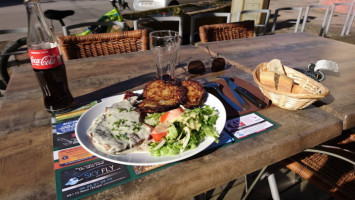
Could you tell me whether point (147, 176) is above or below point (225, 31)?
below

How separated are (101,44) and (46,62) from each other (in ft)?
4.03

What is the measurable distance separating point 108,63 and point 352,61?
6.94 feet

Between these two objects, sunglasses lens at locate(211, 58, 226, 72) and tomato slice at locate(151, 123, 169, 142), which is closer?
tomato slice at locate(151, 123, 169, 142)

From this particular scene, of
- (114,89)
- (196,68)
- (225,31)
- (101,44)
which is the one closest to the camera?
(114,89)

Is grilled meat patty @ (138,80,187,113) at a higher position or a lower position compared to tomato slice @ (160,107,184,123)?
lower

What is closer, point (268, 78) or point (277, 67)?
point (268, 78)

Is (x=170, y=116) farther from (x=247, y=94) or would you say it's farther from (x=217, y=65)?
(x=217, y=65)

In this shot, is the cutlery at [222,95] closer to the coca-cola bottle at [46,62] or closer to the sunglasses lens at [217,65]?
the sunglasses lens at [217,65]

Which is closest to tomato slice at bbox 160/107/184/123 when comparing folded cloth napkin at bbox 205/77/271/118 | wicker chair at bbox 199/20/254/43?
folded cloth napkin at bbox 205/77/271/118

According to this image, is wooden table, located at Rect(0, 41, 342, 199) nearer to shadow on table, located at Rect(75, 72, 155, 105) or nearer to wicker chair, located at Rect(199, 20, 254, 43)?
shadow on table, located at Rect(75, 72, 155, 105)

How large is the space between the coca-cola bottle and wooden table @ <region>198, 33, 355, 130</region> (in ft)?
4.30

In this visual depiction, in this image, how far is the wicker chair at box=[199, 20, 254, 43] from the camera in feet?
8.67

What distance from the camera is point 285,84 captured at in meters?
1.29

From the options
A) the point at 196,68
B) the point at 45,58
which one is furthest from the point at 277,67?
the point at 45,58
